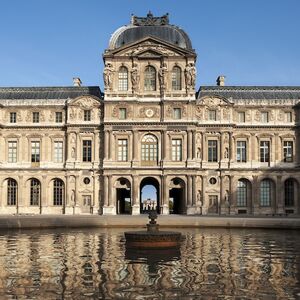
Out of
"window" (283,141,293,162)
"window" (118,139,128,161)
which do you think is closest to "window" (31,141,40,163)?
"window" (118,139,128,161)

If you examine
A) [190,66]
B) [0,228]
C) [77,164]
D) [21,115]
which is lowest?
[0,228]

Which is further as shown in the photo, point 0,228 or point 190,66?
point 190,66

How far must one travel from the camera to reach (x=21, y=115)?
207 ft

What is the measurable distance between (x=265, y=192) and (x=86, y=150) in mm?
21455

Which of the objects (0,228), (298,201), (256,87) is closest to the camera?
(0,228)

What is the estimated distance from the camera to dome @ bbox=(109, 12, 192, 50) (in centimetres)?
6250

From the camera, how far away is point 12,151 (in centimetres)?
6300

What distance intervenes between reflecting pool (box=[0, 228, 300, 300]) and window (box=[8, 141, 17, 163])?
32.1m

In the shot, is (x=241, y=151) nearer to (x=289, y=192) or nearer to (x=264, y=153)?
(x=264, y=153)

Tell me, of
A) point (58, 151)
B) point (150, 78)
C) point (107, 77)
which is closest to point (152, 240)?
point (107, 77)

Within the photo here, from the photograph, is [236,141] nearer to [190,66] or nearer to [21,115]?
[190,66]

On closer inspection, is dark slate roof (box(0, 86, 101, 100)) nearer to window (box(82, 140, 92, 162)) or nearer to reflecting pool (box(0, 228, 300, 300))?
window (box(82, 140, 92, 162))

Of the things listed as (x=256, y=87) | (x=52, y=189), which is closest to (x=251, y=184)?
(x=256, y=87)

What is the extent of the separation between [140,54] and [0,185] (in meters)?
22.4
